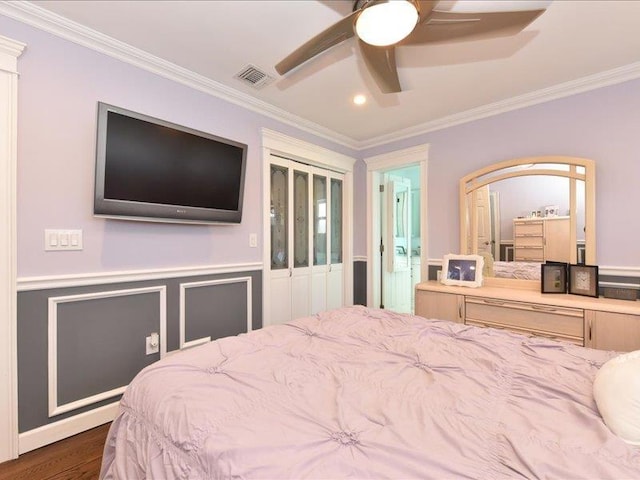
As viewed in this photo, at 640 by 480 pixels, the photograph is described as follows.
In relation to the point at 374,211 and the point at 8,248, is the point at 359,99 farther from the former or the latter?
the point at 8,248

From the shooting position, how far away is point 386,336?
65.7 inches

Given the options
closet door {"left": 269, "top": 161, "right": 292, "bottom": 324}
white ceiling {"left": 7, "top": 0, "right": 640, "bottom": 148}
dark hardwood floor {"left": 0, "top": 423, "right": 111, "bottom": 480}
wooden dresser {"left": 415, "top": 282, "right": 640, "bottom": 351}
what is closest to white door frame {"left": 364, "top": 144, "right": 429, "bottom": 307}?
white ceiling {"left": 7, "top": 0, "right": 640, "bottom": 148}

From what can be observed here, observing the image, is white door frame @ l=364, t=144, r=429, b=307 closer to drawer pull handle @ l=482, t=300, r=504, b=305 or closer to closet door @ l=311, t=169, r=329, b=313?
closet door @ l=311, t=169, r=329, b=313

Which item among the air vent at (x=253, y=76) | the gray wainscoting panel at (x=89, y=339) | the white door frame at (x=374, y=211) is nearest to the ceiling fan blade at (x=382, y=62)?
the air vent at (x=253, y=76)

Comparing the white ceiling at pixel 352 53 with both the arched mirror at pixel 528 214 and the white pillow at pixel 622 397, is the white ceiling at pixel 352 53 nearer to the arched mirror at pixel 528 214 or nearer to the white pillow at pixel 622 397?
the arched mirror at pixel 528 214

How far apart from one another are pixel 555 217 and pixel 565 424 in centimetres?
234

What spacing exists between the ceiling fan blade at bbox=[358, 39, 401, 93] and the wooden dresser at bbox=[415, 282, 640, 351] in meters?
1.86

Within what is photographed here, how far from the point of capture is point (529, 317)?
2457 mm

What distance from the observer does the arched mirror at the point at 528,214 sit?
255 cm

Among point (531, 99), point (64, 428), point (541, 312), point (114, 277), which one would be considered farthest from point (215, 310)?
point (531, 99)

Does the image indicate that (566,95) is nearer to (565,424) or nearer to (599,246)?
(599,246)

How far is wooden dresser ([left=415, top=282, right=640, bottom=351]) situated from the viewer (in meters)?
2.07

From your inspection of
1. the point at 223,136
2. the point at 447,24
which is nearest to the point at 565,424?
the point at 447,24

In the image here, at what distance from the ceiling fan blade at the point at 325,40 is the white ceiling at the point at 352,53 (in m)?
0.21
